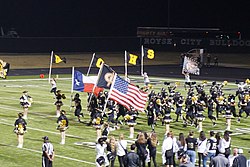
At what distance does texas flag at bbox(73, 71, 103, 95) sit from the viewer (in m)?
30.1

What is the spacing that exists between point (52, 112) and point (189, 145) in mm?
15128

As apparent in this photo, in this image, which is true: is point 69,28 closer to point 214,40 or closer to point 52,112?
point 214,40

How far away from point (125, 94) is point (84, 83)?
682cm

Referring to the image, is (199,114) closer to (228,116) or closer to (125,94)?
(228,116)

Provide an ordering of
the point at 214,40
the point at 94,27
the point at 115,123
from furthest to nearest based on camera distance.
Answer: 1. the point at 94,27
2. the point at 214,40
3. the point at 115,123

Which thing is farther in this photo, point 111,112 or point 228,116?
point 228,116

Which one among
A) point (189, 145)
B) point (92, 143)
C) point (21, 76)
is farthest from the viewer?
point (21, 76)

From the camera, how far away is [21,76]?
55.0 meters

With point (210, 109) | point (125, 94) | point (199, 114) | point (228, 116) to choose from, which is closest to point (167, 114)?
point (199, 114)

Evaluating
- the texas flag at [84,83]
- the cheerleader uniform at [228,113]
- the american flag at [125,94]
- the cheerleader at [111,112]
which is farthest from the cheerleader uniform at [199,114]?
the texas flag at [84,83]

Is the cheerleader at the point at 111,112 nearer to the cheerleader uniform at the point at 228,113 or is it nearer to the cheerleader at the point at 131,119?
the cheerleader at the point at 131,119

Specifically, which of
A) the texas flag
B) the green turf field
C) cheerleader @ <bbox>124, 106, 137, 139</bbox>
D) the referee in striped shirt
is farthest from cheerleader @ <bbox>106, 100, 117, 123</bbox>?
the referee in striped shirt

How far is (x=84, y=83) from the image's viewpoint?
30.3m

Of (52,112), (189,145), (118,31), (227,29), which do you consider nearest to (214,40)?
(227,29)
